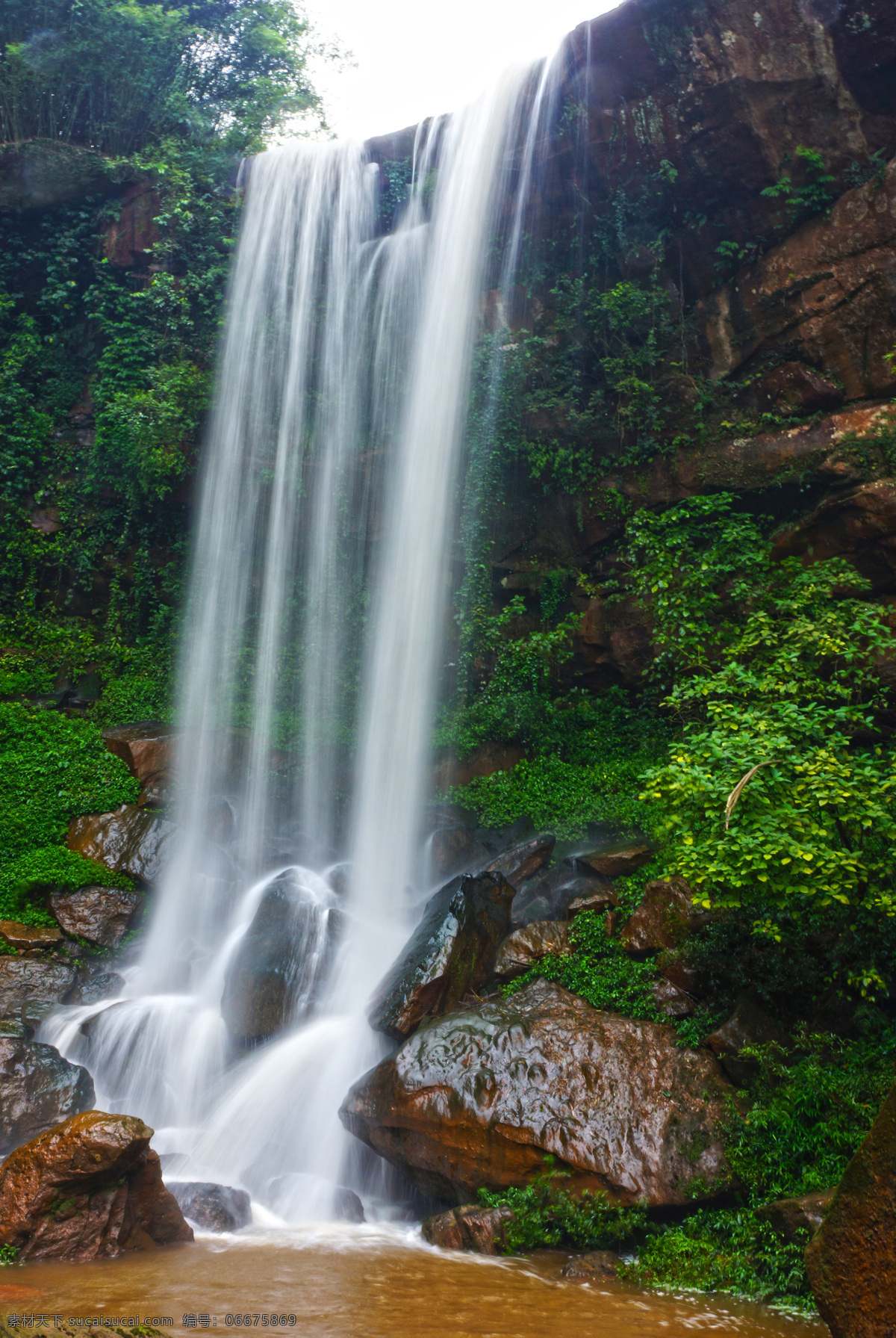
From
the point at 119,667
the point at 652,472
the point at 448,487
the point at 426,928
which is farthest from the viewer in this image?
the point at 119,667

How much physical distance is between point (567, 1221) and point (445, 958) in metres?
2.63

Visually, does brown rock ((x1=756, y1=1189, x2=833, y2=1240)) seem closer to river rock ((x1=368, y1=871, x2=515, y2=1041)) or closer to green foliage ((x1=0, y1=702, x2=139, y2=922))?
river rock ((x1=368, y1=871, x2=515, y2=1041))

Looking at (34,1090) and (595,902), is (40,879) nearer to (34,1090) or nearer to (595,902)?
(34,1090)

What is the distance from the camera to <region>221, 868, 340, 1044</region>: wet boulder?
29.0ft

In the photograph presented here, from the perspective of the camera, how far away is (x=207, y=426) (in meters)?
15.7

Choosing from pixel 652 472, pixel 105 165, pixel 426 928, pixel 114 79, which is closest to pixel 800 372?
pixel 652 472

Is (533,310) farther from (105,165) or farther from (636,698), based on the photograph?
(105,165)

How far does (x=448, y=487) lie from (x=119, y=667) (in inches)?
282

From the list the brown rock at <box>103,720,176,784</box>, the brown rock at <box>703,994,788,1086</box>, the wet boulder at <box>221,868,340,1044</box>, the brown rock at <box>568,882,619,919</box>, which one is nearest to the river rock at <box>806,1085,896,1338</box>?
the brown rock at <box>703,994,788,1086</box>

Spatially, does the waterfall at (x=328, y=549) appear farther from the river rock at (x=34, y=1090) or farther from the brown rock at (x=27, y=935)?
the river rock at (x=34, y=1090)

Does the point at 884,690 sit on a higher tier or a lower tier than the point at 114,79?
lower

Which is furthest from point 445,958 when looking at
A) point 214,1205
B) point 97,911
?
point 97,911

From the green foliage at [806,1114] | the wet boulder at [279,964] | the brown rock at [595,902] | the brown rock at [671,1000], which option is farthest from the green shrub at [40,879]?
the green foliage at [806,1114]

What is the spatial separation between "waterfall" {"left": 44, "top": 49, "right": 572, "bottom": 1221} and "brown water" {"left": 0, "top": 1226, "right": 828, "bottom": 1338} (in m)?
4.22
